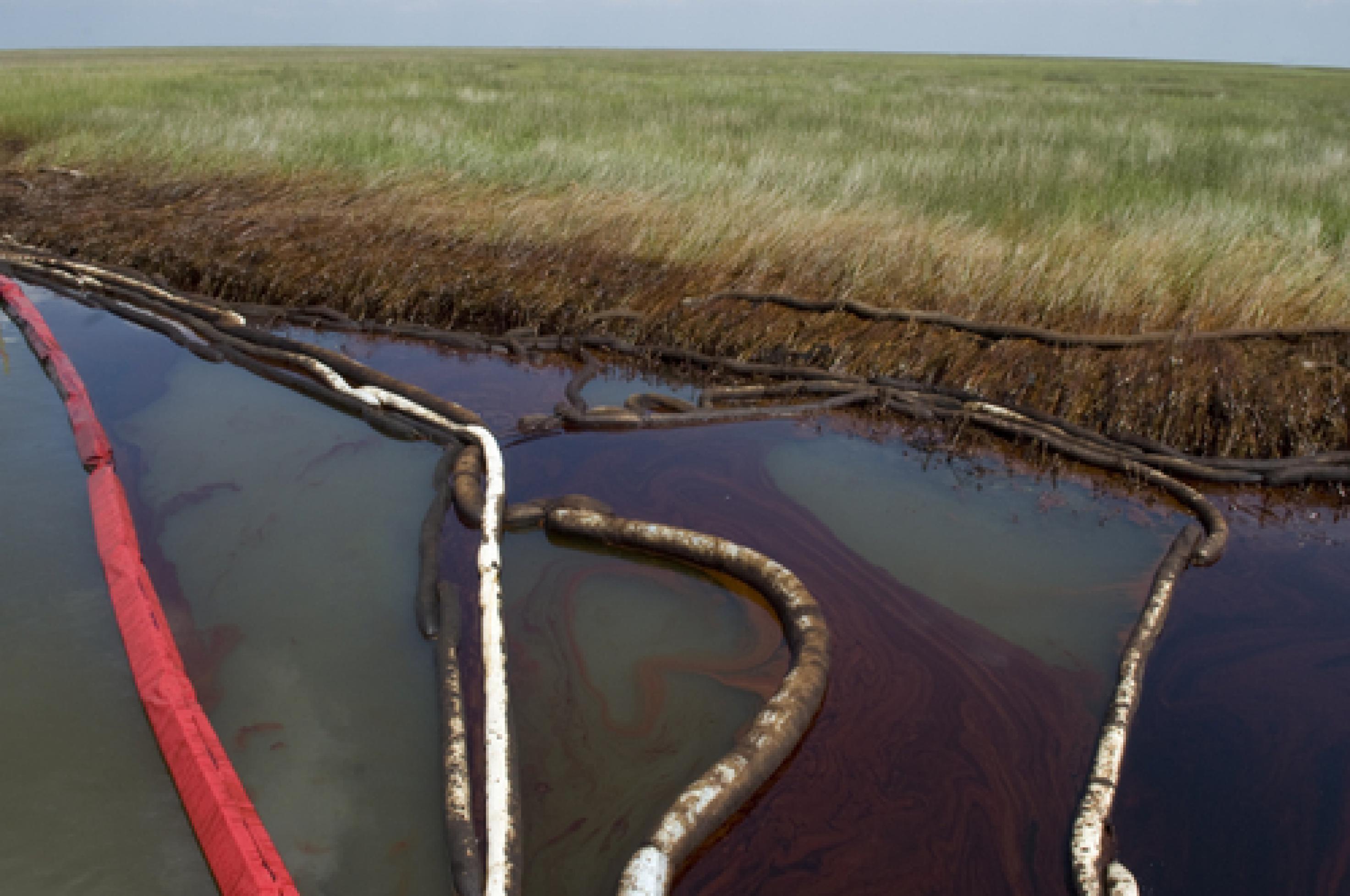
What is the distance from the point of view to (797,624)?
9.29 ft

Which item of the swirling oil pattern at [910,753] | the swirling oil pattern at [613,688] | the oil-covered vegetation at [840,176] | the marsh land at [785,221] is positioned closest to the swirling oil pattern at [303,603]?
the swirling oil pattern at [613,688]

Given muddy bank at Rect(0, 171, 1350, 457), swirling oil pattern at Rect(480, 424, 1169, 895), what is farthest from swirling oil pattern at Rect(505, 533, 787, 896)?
muddy bank at Rect(0, 171, 1350, 457)

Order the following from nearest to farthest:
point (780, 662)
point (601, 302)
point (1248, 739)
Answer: point (1248, 739), point (780, 662), point (601, 302)

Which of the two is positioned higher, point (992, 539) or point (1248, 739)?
point (992, 539)

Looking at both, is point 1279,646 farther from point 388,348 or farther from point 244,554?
point 388,348

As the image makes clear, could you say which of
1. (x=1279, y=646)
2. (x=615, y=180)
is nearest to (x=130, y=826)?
(x=1279, y=646)

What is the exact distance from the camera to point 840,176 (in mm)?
7871

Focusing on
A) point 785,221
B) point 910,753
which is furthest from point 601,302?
point 910,753

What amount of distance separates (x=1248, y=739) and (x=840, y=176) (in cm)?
616

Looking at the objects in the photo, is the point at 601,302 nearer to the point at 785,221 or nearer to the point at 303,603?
the point at 785,221

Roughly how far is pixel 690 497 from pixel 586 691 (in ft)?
4.41

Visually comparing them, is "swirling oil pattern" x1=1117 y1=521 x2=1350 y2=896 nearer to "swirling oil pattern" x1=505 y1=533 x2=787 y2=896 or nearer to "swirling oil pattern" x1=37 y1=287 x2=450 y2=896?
"swirling oil pattern" x1=505 y1=533 x2=787 y2=896

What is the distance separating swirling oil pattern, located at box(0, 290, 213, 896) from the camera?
209cm

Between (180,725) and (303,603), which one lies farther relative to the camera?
(303,603)
